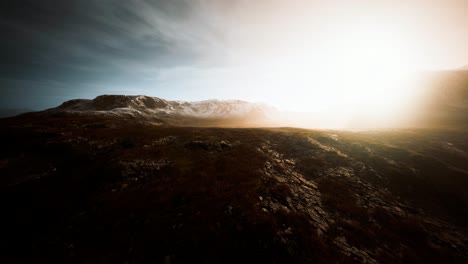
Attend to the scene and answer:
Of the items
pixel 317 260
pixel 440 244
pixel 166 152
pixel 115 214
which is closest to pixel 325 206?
pixel 317 260

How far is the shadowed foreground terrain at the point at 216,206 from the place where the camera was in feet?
44.0

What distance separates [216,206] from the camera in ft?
58.3

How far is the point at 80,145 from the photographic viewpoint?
1268 inches

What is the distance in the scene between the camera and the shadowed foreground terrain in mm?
13398

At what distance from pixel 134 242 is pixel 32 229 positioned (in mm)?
9928

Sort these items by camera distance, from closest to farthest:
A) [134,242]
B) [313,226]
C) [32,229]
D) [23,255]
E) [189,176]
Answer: [23,255]
[134,242]
[32,229]
[313,226]
[189,176]

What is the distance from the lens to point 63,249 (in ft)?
42.7

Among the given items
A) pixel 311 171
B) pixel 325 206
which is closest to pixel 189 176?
pixel 325 206

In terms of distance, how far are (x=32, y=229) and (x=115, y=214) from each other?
252 inches

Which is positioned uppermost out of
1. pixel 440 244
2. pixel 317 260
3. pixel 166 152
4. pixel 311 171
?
pixel 166 152

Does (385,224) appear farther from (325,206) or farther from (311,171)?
(311,171)

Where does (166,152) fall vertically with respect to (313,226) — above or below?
above

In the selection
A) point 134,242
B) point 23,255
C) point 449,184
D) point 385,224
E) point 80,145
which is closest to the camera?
point 23,255

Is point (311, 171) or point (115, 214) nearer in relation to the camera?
point (115, 214)
